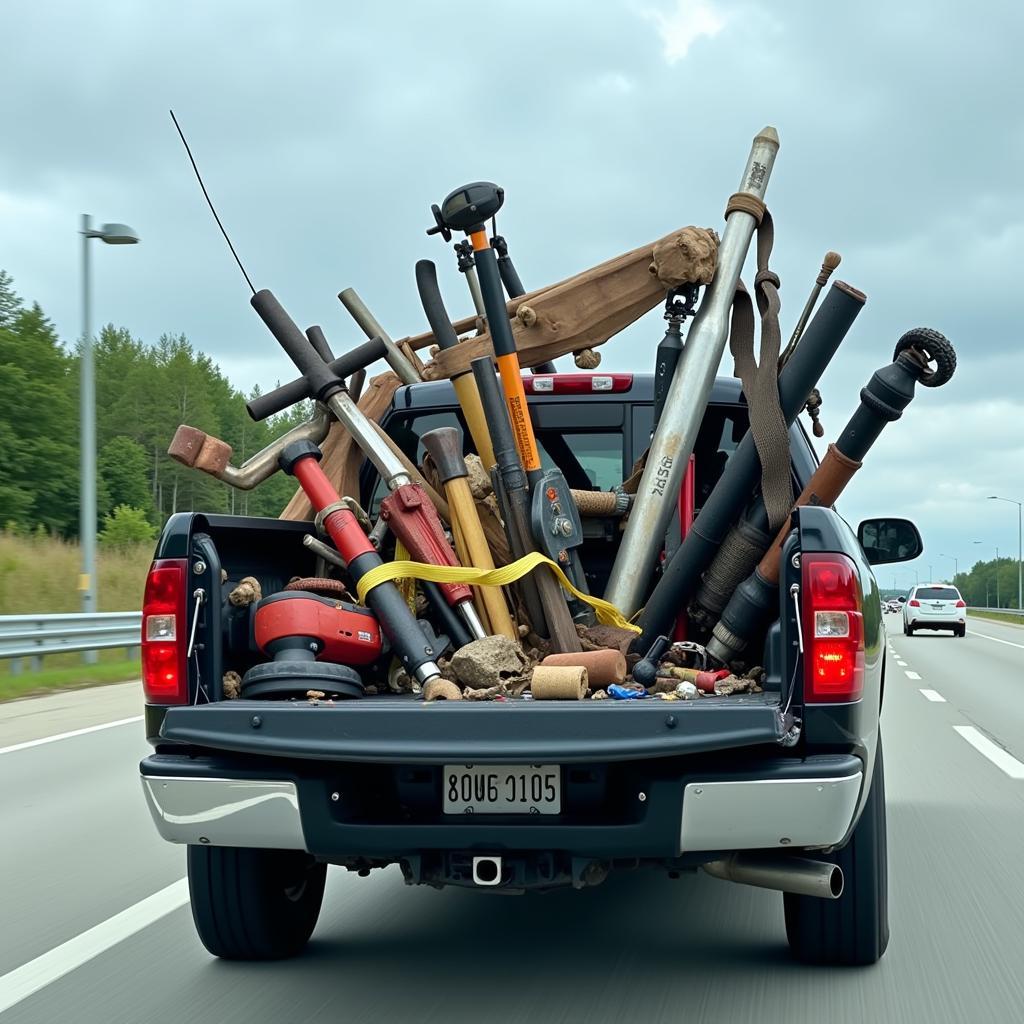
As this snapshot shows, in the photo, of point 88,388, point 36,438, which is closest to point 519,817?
point 88,388

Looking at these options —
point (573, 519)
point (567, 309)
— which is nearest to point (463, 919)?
point (573, 519)

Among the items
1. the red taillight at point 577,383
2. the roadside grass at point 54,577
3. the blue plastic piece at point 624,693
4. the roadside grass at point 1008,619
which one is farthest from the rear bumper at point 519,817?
the roadside grass at point 1008,619

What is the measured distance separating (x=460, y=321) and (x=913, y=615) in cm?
3394

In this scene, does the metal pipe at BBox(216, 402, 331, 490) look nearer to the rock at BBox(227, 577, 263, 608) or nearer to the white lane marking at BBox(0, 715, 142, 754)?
the rock at BBox(227, 577, 263, 608)

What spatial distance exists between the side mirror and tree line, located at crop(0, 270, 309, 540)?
30.4 metres

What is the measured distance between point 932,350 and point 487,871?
2049mm

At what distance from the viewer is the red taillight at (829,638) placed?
3.74 m

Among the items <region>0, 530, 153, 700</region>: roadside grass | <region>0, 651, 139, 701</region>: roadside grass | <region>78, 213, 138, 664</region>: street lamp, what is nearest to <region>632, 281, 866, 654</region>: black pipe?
<region>0, 651, 139, 701</region>: roadside grass

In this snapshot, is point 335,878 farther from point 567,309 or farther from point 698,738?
point 698,738

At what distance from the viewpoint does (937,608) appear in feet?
127

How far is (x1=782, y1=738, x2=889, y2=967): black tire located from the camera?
425 cm

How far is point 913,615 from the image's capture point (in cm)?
3906

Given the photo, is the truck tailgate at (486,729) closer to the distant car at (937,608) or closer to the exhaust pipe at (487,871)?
the exhaust pipe at (487,871)

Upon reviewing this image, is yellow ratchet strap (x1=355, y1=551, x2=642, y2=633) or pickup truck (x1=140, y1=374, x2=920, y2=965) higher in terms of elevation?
yellow ratchet strap (x1=355, y1=551, x2=642, y2=633)
